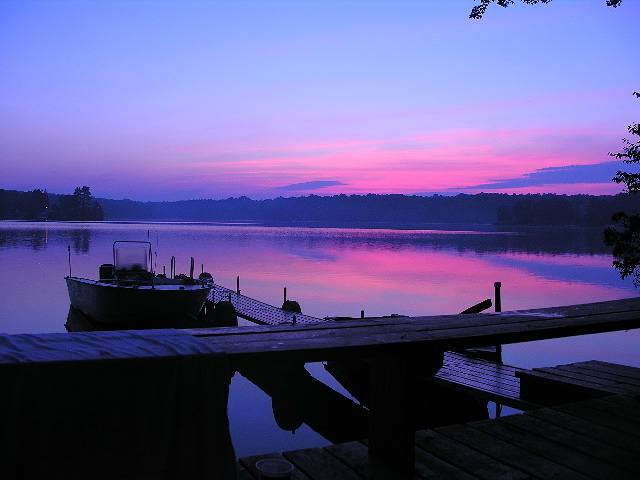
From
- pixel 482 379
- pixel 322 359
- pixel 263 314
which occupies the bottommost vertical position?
pixel 263 314

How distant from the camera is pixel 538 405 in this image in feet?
26.4

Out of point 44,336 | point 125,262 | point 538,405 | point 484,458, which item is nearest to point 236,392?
point 125,262

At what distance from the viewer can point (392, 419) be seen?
385 centimetres

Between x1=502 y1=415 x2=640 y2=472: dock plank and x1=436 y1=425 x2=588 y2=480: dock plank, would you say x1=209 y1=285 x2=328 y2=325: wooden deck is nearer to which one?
x1=502 y1=415 x2=640 y2=472: dock plank

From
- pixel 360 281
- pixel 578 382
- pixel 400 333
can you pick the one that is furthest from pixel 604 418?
pixel 360 281

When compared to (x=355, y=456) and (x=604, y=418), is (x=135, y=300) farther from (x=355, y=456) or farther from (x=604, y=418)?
(x=604, y=418)

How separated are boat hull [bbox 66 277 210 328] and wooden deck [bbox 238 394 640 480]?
18.8 m

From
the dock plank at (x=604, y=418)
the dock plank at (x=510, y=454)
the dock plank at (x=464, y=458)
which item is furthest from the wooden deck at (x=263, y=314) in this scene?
the dock plank at (x=464, y=458)

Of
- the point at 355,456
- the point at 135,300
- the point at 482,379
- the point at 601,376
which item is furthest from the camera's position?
the point at 135,300

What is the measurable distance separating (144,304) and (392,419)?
19.9m

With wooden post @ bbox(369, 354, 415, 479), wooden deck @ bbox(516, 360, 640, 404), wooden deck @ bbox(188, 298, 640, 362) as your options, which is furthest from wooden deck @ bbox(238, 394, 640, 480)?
wooden deck @ bbox(516, 360, 640, 404)

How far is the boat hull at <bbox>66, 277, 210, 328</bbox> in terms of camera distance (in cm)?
2209

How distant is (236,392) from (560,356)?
16292 mm

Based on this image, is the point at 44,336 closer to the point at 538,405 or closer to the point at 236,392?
the point at 538,405
